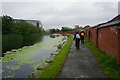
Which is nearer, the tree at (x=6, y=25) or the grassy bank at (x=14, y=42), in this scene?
the grassy bank at (x=14, y=42)

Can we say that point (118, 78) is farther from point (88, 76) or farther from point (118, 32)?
point (118, 32)

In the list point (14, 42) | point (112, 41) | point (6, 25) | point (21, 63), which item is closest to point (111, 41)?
point (112, 41)

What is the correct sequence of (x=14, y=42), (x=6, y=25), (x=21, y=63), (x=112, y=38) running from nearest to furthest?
(x=112, y=38)
(x=21, y=63)
(x=14, y=42)
(x=6, y=25)

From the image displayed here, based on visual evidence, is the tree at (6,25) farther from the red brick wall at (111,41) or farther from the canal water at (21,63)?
the red brick wall at (111,41)

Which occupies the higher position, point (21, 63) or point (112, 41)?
point (112, 41)

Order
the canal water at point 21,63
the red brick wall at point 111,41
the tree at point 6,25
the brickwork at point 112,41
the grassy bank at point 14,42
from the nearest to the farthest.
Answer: the brickwork at point 112,41, the red brick wall at point 111,41, the canal water at point 21,63, the grassy bank at point 14,42, the tree at point 6,25

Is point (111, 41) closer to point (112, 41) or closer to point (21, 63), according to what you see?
point (112, 41)

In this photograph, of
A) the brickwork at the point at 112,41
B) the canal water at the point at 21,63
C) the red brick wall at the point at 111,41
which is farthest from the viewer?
the canal water at the point at 21,63

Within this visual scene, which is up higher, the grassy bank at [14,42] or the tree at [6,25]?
the tree at [6,25]

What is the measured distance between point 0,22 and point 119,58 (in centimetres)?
3812

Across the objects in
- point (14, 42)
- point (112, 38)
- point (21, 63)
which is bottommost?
point (21, 63)

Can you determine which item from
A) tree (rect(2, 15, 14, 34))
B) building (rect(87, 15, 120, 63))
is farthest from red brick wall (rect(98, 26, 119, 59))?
tree (rect(2, 15, 14, 34))

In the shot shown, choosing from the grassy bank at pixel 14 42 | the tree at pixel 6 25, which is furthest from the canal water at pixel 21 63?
the tree at pixel 6 25

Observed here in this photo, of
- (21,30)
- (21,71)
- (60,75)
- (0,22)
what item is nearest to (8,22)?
(0,22)
